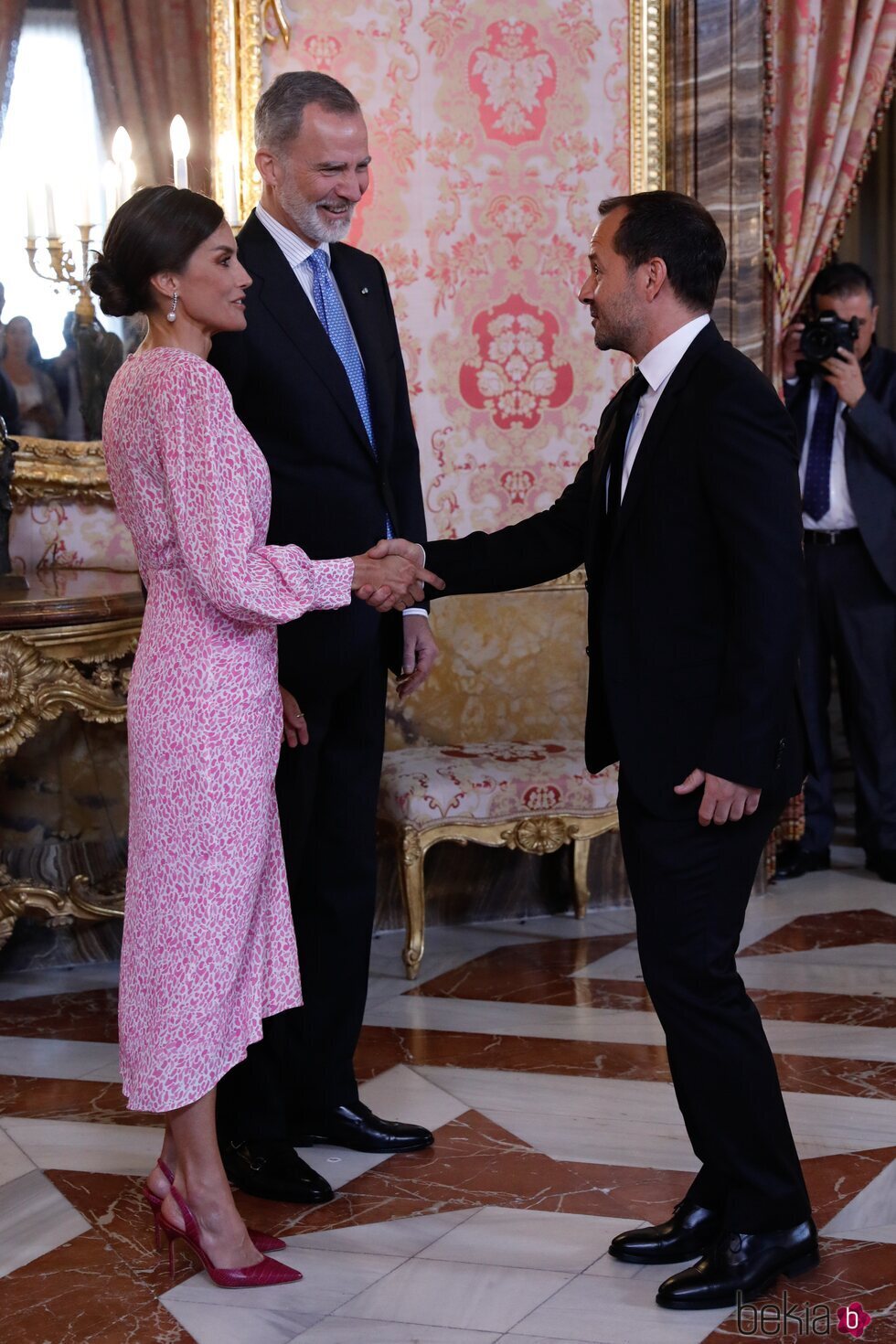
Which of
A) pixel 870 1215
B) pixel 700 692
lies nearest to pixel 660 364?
pixel 700 692

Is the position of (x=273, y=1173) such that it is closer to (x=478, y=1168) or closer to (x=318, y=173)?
(x=478, y=1168)

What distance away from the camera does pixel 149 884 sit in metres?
2.27

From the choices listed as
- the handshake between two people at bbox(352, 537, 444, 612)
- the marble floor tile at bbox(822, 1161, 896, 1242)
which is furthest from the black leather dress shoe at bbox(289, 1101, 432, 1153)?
the handshake between two people at bbox(352, 537, 444, 612)

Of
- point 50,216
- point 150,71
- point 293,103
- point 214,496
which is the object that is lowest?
point 214,496

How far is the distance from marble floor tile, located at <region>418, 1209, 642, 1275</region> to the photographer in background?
2443 millimetres

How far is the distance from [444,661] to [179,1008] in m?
2.36

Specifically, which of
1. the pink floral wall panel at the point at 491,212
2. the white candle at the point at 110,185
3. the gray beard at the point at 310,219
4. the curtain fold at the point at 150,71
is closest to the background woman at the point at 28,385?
the white candle at the point at 110,185

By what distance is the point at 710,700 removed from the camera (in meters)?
2.19

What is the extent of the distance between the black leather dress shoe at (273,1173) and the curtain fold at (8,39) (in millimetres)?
2658

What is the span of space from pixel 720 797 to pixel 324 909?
963 millimetres

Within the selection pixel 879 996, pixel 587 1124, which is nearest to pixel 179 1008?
pixel 587 1124

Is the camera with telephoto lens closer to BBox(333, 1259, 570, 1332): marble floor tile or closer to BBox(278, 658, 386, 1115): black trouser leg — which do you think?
BBox(278, 658, 386, 1115): black trouser leg

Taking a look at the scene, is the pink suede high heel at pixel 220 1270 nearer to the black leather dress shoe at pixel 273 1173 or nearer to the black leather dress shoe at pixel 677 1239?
the black leather dress shoe at pixel 273 1173

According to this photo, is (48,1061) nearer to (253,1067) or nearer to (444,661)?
(253,1067)
